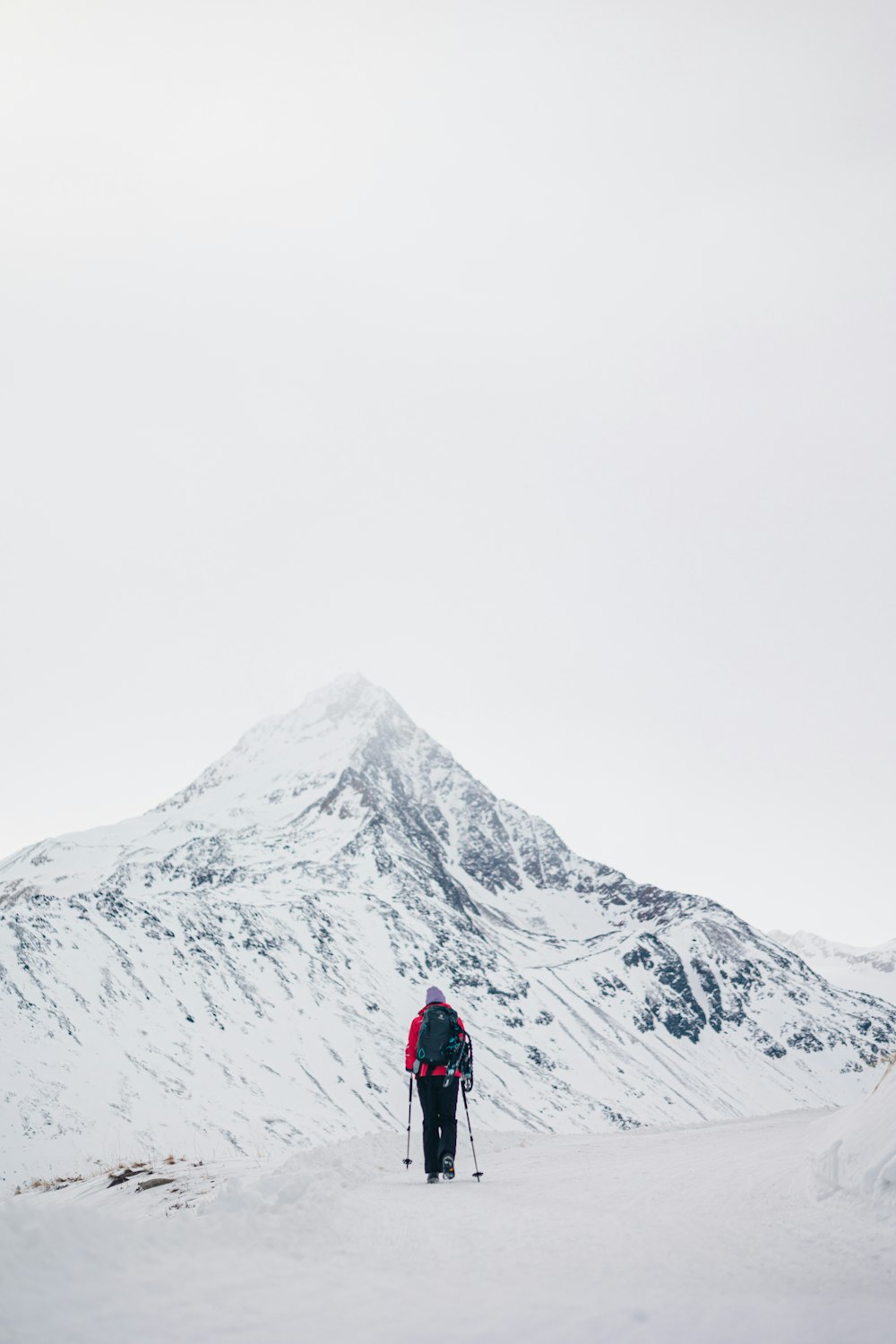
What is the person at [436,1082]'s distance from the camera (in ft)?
36.7

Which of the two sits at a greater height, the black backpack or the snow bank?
the black backpack

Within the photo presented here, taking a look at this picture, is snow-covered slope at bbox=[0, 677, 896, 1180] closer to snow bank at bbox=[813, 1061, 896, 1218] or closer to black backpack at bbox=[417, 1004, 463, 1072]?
black backpack at bbox=[417, 1004, 463, 1072]

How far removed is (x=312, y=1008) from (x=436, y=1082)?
95.7 m

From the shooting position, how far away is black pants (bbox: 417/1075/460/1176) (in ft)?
36.6

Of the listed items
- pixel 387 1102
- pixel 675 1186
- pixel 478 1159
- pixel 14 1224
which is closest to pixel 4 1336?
pixel 14 1224

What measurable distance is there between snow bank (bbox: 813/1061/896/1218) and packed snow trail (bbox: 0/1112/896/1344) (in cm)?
20

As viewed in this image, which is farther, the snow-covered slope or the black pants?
the snow-covered slope

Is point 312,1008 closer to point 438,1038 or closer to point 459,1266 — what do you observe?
point 438,1038

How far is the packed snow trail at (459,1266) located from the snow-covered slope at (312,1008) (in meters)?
3.51

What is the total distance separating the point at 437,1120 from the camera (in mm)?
11336

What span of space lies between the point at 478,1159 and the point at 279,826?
184174mm

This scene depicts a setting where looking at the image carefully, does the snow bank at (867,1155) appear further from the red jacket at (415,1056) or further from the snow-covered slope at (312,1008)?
the snow-covered slope at (312,1008)

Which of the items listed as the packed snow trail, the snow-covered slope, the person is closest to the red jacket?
the person

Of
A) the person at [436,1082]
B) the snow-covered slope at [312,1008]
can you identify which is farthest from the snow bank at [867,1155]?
the snow-covered slope at [312,1008]
